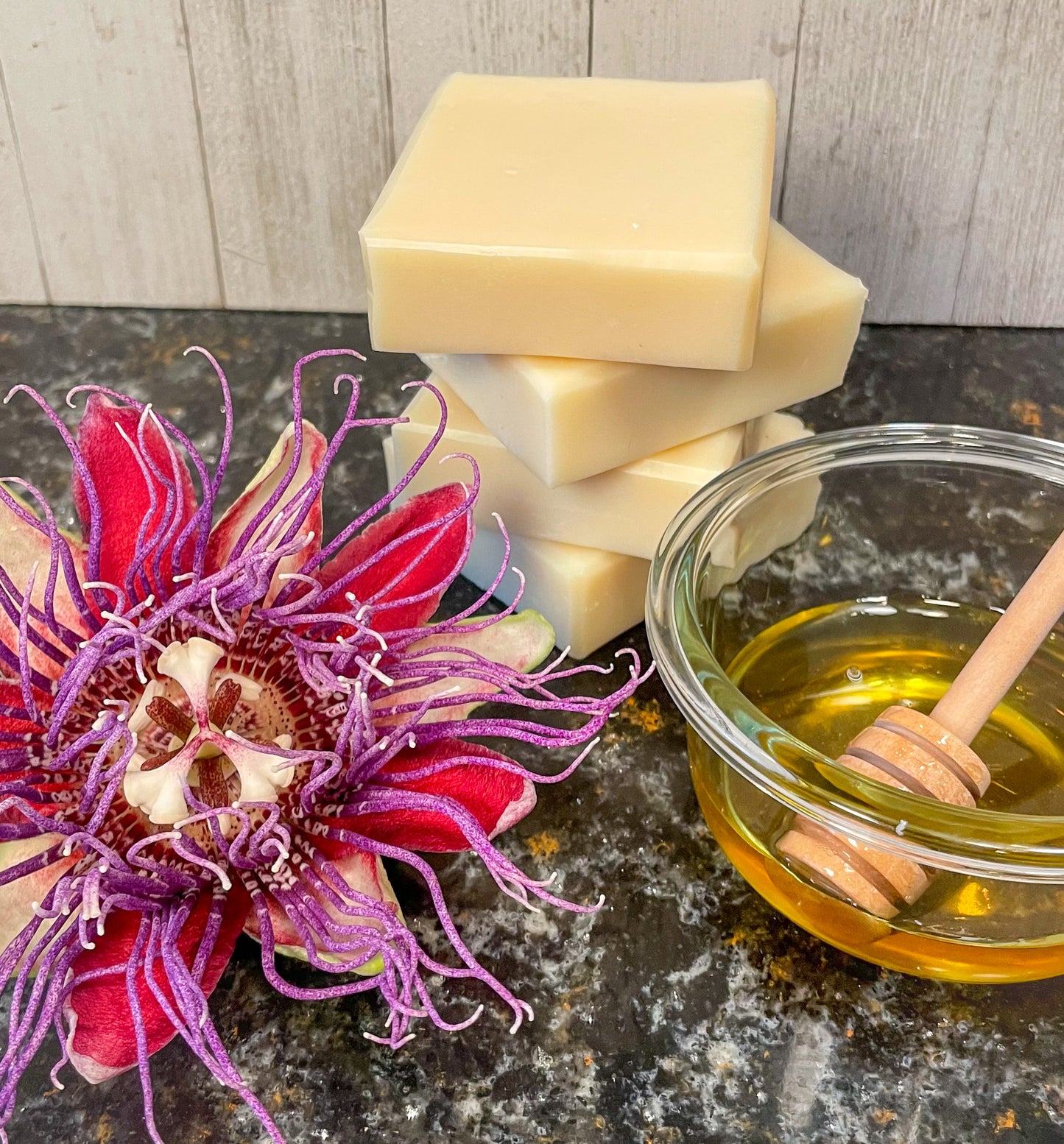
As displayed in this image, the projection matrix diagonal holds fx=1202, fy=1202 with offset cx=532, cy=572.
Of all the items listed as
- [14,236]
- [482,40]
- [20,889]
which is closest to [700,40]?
[482,40]

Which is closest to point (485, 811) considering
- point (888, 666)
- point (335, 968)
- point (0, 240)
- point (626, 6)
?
point (335, 968)

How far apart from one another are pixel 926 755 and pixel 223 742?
243 millimetres

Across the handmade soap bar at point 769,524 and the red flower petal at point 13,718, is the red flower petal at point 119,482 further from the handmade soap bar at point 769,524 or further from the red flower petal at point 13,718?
the handmade soap bar at point 769,524

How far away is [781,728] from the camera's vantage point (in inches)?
15.8

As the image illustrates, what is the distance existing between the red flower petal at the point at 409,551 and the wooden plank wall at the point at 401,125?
362mm

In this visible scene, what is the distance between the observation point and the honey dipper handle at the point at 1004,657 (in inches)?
17.6

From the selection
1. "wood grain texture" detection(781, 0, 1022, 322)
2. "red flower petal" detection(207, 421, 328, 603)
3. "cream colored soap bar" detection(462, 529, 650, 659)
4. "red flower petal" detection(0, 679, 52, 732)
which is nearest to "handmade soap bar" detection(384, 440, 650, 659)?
"cream colored soap bar" detection(462, 529, 650, 659)

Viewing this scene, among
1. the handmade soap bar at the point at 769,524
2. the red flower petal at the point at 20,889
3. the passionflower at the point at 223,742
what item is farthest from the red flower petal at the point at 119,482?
the handmade soap bar at the point at 769,524

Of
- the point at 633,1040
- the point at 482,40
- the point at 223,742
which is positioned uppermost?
the point at 482,40

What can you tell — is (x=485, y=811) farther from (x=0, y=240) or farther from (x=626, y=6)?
(x=0, y=240)

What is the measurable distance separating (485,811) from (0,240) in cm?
60

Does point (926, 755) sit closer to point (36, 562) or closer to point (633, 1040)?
point (633, 1040)

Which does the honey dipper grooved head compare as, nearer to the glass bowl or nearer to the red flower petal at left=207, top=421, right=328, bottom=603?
the glass bowl

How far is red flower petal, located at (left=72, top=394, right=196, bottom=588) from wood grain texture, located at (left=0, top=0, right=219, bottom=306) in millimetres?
352
